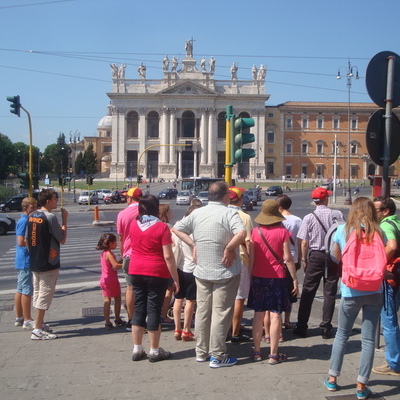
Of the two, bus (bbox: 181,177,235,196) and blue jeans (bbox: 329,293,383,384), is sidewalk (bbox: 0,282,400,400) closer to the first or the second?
blue jeans (bbox: 329,293,383,384)

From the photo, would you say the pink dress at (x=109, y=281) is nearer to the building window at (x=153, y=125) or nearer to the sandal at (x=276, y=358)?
the sandal at (x=276, y=358)

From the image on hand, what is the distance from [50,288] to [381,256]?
4.01 meters

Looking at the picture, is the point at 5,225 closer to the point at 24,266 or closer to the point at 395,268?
the point at 24,266

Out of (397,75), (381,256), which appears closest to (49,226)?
(381,256)

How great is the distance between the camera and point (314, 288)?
6.79m

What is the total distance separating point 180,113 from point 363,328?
91.9 m

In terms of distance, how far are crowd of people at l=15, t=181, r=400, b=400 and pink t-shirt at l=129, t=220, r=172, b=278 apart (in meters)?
0.01

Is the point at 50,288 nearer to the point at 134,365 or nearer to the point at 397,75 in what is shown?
the point at 134,365

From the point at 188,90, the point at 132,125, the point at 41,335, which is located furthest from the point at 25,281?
the point at 132,125

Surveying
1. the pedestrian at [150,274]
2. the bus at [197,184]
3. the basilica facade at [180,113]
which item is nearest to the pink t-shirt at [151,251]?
the pedestrian at [150,274]

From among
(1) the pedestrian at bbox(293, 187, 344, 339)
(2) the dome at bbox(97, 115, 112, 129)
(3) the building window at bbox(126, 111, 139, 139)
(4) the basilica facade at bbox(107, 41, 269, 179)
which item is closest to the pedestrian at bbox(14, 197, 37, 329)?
(1) the pedestrian at bbox(293, 187, 344, 339)

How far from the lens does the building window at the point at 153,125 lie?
98.2m

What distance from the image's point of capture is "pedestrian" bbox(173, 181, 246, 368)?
18.3 feet

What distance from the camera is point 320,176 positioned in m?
99.1
